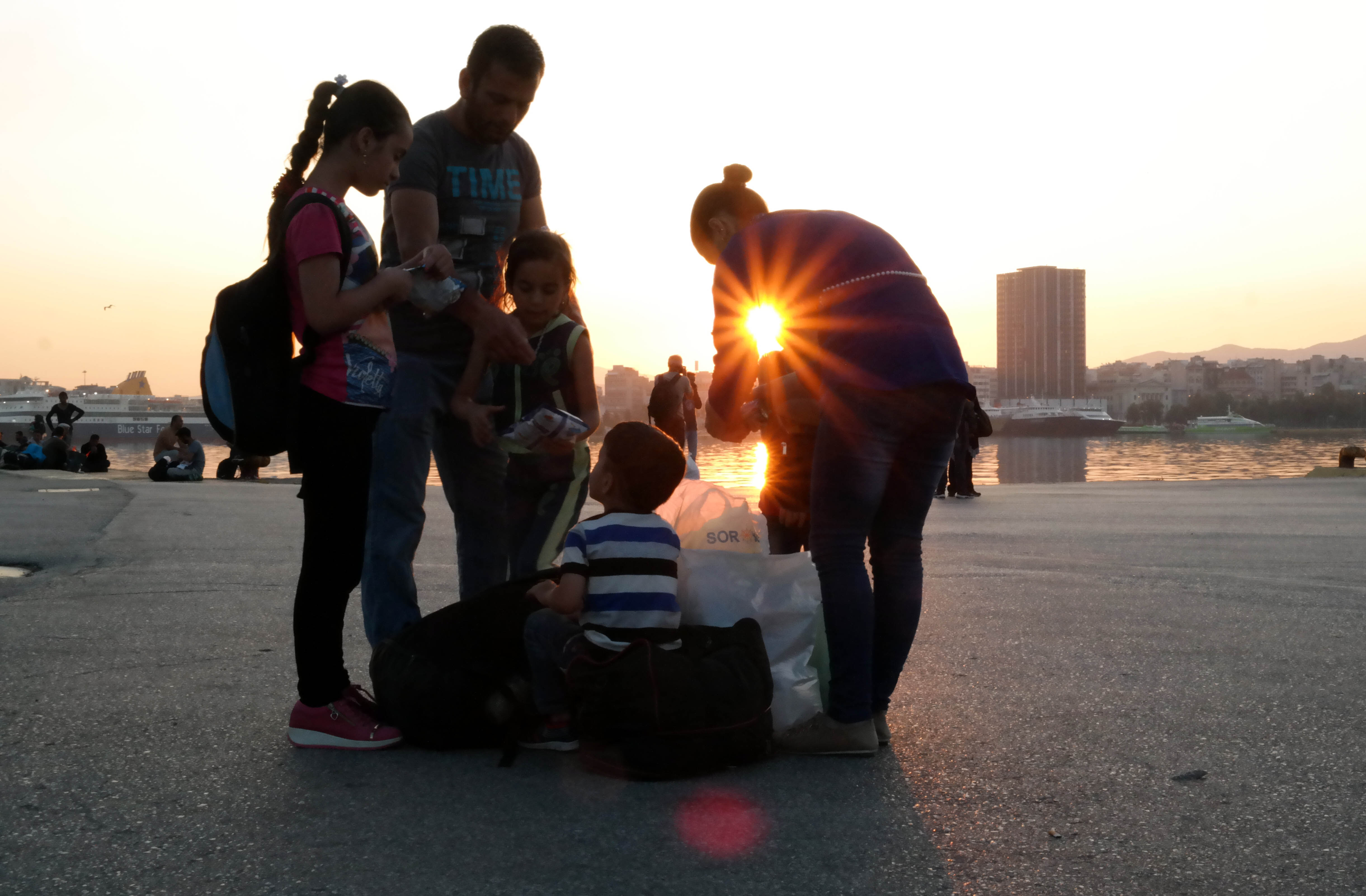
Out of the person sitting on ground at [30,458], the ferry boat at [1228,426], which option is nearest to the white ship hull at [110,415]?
the person sitting on ground at [30,458]

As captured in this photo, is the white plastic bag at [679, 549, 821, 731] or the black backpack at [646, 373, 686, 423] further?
the black backpack at [646, 373, 686, 423]

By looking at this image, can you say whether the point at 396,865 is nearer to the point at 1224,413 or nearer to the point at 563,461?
the point at 563,461

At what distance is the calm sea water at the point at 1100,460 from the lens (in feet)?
77.5

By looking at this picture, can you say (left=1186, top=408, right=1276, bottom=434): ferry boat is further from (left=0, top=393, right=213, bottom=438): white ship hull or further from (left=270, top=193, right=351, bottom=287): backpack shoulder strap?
(left=270, top=193, right=351, bottom=287): backpack shoulder strap

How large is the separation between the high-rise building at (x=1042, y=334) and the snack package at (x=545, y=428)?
619 ft

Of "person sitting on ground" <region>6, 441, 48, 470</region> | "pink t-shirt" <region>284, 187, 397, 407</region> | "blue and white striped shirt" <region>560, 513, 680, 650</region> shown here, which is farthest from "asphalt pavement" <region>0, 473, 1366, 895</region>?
"person sitting on ground" <region>6, 441, 48, 470</region>

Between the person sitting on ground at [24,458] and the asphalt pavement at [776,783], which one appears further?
the person sitting on ground at [24,458]

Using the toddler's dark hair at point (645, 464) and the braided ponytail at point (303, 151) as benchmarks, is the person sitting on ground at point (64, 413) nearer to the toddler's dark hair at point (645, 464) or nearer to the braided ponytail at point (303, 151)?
the braided ponytail at point (303, 151)

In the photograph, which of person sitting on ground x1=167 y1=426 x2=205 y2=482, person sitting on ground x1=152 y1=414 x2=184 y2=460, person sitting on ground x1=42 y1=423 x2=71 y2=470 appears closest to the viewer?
person sitting on ground x1=167 y1=426 x2=205 y2=482

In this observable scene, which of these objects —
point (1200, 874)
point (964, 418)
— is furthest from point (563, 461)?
point (964, 418)

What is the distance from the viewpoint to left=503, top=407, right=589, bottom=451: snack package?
3127mm

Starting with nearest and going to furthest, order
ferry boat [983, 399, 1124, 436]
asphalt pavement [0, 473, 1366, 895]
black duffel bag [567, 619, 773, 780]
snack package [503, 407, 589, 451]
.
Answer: asphalt pavement [0, 473, 1366, 895], black duffel bag [567, 619, 773, 780], snack package [503, 407, 589, 451], ferry boat [983, 399, 1124, 436]

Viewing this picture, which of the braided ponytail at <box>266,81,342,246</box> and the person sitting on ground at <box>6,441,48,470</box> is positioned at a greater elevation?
the braided ponytail at <box>266,81,342,246</box>

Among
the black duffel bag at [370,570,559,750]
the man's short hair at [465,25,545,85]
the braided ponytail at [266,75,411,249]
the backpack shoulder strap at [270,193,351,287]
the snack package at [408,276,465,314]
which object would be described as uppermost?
the man's short hair at [465,25,545,85]
